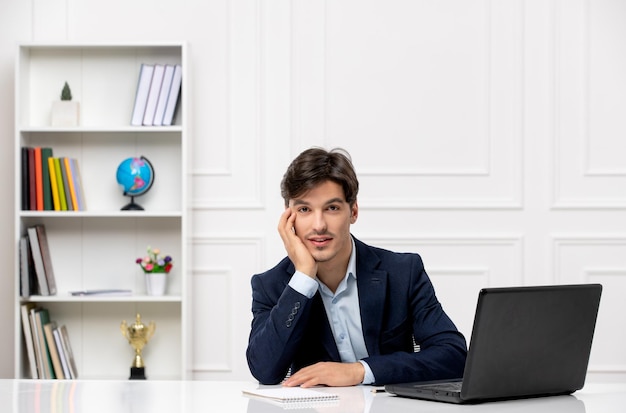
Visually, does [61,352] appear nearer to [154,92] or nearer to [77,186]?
[77,186]

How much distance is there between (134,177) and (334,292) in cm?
Answer: 190

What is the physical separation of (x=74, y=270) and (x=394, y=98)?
1766 millimetres

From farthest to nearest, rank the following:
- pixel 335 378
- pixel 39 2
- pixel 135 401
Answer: pixel 39 2 < pixel 335 378 < pixel 135 401

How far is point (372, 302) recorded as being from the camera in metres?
2.48

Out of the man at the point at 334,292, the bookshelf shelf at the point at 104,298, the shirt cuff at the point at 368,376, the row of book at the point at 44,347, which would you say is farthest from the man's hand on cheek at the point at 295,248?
the row of book at the point at 44,347

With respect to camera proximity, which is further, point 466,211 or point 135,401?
point 466,211

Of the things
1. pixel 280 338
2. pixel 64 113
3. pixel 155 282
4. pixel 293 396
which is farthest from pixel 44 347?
pixel 293 396

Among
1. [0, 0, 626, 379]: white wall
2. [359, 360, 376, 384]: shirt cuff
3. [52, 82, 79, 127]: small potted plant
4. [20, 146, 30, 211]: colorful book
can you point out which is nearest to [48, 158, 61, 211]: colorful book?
[20, 146, 30, 211]: colorful book

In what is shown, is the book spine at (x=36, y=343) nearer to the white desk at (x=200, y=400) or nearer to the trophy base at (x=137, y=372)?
the trophy base at (x=137, y=372)

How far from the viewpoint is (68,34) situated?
4.40 metres

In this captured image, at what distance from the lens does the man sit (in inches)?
92.9

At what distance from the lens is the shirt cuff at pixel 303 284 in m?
2.34

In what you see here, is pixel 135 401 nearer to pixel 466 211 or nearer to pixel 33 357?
pixel 33 357

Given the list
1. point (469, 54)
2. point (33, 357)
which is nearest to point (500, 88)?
point (469, 54)
